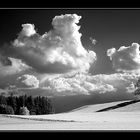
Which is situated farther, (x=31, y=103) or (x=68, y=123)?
(x=31, y=103)

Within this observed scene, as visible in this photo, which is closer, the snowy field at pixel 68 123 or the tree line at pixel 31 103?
the snowy field at pixel 68 123

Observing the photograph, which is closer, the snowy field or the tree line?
the snowy field
